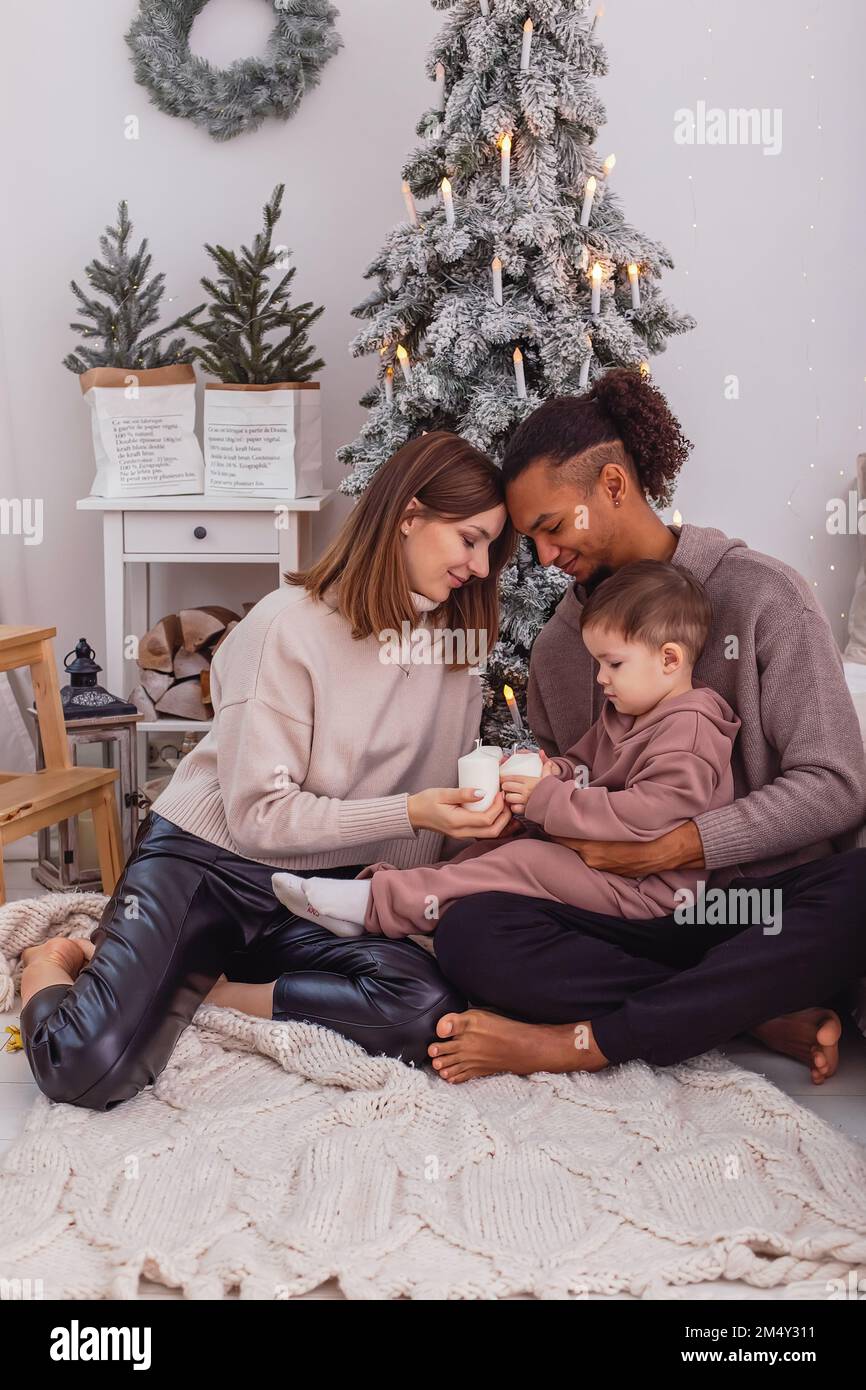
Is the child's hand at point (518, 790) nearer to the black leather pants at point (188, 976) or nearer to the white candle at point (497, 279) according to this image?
the black leather pants at point (188, 976)

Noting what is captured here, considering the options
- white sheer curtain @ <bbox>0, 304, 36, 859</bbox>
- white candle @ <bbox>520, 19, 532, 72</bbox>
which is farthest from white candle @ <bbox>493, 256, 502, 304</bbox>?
white sheer curtain @ <bbox>0, 304, 36, 859</bbox>

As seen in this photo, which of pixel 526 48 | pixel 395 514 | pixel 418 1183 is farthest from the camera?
pixel 526 48

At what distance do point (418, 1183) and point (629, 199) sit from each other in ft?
7.97

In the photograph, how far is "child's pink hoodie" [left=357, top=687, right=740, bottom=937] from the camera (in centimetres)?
171

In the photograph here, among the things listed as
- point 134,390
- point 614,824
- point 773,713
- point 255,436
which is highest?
point 134,390

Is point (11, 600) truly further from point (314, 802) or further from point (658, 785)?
point (658, 785)

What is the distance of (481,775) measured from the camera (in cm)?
173

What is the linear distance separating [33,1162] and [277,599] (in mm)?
863

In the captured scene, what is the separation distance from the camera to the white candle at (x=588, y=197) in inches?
90.9

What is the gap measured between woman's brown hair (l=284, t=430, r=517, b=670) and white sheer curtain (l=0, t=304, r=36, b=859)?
154 centimetres

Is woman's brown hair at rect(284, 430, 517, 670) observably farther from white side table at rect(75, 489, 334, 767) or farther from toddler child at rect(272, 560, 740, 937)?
white side table at rect(75, 489, 334, 767)

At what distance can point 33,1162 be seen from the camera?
1445 mm

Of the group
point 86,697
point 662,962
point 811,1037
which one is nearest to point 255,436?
point 86,697
